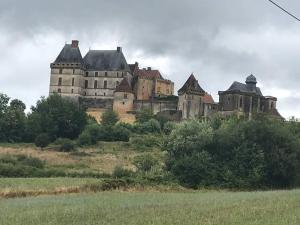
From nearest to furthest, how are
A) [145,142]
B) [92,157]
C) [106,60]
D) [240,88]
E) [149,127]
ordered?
1. [92,157]
2. [145,142]
3. [149,127]
4. [240,88]
5. [106,60]

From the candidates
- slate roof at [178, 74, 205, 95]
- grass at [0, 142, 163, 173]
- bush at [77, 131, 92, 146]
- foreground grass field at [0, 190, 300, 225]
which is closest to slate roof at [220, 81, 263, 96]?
slate roof at [178, 74, 205, 95]

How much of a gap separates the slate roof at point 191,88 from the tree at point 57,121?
2184 cm

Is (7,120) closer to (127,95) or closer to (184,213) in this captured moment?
(127,95)

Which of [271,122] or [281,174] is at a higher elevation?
[271,122]

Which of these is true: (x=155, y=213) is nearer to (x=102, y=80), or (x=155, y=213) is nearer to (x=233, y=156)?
(x=233, y=156)

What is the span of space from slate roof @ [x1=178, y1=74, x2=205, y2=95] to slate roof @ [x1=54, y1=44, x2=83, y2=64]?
68.2 ft

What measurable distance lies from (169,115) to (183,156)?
6740cm

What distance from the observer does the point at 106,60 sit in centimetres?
12862

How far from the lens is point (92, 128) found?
95062mm

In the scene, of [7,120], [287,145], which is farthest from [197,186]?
[7,120]

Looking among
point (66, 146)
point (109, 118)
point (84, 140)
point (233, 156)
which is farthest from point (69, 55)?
point (233, 156)

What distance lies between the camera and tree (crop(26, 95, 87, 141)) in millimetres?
97500

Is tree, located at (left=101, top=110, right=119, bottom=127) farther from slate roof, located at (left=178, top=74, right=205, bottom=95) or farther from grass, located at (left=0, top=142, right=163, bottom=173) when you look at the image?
grass, located at (left=0, top=142, right=163, bottom=173)

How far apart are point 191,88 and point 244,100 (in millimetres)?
10133
